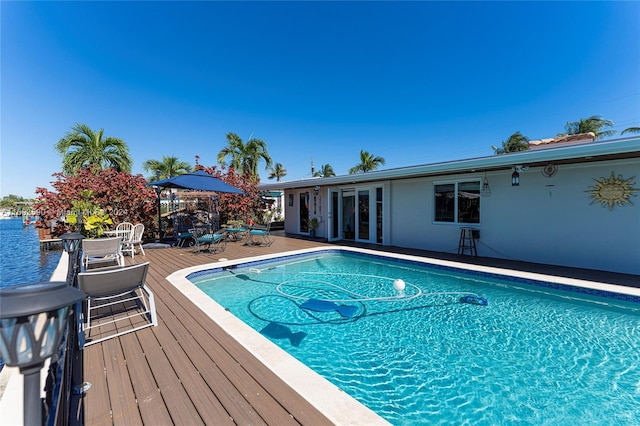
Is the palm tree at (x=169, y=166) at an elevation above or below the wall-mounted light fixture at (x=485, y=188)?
above

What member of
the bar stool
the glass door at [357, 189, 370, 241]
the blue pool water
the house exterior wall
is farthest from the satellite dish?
the glass door at [357, 189, 370, 241]

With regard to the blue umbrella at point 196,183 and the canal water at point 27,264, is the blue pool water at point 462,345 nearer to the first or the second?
the blue umbrella at point 196,183

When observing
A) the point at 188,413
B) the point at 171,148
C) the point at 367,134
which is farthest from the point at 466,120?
the point at 188,413

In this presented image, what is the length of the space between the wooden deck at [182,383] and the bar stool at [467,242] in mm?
7554

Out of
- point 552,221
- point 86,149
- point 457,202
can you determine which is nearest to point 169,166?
point 86,149

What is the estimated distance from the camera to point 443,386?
290 cm

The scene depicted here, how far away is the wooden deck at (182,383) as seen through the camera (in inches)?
76.9

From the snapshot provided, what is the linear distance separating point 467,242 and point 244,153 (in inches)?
620

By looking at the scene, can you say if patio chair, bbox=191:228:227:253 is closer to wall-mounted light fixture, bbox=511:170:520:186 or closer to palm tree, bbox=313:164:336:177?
wall-mounted light fixture, bbox=511:170:520:186

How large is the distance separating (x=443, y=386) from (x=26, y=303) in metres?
3.44

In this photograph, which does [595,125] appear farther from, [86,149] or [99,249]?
[86,149]

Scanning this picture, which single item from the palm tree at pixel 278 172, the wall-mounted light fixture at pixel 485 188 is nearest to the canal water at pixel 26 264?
the wall-mounted light fixture at pixel 485 188

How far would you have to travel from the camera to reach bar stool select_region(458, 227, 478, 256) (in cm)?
818

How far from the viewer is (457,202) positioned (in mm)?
8539
